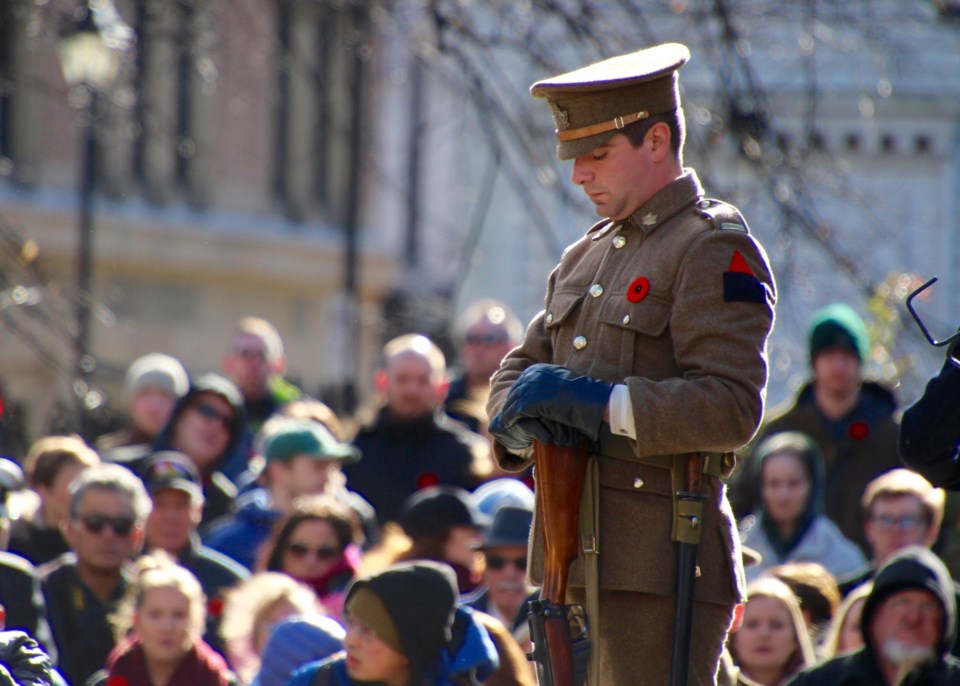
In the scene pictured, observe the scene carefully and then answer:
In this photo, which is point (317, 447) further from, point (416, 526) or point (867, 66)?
point (867, 66)

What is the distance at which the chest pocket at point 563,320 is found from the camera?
394cm

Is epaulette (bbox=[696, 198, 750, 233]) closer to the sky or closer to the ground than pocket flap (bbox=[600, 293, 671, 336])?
closer to the sky

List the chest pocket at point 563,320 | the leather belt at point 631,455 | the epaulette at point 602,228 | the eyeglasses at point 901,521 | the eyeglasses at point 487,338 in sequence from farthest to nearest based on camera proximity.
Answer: the eyeglasses at point 487,338 < the eyeglasses at point 901,521 < the epaulette at point 602,228 < the chest pocket at point 563,320 < the leather belt at point 631,455

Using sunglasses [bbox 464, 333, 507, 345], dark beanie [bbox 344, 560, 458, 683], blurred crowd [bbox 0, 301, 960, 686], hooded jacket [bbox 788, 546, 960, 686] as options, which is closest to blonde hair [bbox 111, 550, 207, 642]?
blurred crowd [bbox 0, 301, 960, 686]

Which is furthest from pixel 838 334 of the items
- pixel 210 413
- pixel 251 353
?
pixel 251 353

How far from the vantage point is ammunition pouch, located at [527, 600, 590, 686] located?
3705 millimetres

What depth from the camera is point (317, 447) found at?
7895mm

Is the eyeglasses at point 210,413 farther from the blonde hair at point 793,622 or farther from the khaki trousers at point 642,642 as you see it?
the khaki trousers at point 642,642

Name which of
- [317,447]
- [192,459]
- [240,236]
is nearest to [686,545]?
[317,447]

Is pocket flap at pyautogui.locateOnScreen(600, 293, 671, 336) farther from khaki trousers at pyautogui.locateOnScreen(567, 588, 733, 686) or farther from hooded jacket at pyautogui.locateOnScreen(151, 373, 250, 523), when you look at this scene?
hooded jacket at pyautogui.locateOnScreen(151, 373, 250, 523)

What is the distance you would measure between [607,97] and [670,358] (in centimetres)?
52

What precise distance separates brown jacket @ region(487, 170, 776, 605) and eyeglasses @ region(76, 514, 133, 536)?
125 inches

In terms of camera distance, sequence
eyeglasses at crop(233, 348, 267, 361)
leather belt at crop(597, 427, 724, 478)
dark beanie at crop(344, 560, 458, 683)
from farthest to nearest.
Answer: eyeglasses at crop(233, 348, 267, 361) → dark beanie at crop(344, 560, 458, 683) → leather belt at crop(597, 427, 724, 478)

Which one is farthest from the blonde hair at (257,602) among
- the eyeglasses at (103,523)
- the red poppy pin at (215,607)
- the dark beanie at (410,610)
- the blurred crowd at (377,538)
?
the dark beanie at (410,610)
